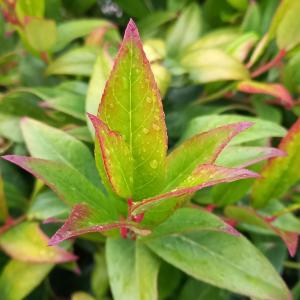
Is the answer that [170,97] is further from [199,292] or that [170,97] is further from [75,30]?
[199,292]

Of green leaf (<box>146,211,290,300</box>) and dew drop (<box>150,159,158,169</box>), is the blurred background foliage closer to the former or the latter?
green leaf (<box>146,211,290,300</box>)

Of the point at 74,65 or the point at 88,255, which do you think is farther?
the point at 88,255

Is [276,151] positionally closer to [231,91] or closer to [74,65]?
[231,91]

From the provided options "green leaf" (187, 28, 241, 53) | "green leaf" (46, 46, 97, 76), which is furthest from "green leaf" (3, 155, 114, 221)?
"green leaf" (187, 28, 241, 53)

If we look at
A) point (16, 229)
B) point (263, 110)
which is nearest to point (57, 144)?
point (16, 229)

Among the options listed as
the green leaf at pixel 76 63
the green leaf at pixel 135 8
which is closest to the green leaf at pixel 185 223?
the green leaf at pixel 76 63

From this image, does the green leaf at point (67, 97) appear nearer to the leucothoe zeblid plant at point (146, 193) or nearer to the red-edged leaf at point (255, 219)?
the leucothoe zeblid plant at point (146, 193)
